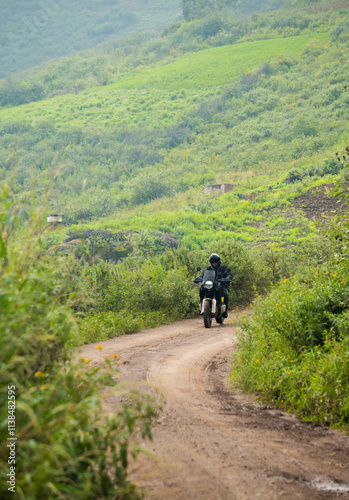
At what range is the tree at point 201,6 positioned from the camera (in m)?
106

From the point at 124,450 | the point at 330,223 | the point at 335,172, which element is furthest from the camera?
the point at 335,172

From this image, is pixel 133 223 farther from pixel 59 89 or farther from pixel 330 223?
pixel 59 89

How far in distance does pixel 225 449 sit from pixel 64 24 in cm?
16534

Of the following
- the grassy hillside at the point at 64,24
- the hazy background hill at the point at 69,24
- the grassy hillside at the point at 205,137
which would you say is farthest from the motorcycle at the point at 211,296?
the grassy hillside at the point at 64,24

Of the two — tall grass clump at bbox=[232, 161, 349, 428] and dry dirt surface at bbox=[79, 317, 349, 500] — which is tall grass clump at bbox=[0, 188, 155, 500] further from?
tall grass clump at bbox=[232, 161, 349, 428]

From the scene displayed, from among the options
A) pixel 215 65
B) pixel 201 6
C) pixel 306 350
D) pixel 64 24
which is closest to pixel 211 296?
pixel 306 350

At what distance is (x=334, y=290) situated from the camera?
7.01 m

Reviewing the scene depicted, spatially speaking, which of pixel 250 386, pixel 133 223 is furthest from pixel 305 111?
pixel 250 386

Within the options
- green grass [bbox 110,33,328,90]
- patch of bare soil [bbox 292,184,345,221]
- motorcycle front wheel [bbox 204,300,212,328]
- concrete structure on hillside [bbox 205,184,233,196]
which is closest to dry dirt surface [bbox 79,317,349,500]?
motorcycle front wheel [bbox 204,300,212,328]

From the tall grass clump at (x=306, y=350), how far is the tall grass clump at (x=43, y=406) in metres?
2.78

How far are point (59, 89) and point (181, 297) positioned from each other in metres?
77.7

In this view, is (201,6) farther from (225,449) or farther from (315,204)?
(225,449)

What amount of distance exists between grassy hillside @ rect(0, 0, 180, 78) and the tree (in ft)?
76.4

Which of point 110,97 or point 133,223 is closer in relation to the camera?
point 133,223
